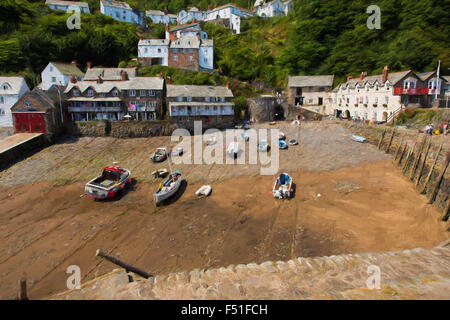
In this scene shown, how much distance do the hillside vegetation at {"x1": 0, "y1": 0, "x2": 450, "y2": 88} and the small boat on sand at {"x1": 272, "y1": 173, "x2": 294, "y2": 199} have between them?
4431cm

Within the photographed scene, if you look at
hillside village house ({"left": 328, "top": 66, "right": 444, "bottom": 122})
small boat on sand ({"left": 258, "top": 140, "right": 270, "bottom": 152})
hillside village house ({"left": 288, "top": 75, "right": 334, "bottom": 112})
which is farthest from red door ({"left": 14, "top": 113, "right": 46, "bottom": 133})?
hillside village house ({"left": 328, "top": 66, "right": 444, "bottom": 122})

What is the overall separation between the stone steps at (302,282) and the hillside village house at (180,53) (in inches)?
2293

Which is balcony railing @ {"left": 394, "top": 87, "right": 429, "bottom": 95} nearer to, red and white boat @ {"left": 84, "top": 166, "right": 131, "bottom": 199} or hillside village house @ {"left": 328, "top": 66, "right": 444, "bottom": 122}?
hillside village house @ {"left": 328, "top": 66, "right": 444, "bottom": 122}

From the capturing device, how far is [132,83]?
43.3 meters

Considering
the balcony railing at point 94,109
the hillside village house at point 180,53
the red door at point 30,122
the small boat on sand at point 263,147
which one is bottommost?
the small boat on sand at point 263,147

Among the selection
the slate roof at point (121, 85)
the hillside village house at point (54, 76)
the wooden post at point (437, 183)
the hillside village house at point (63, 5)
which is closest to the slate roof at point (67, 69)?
the hillside village house at point (54, 76)

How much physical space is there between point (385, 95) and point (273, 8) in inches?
3052

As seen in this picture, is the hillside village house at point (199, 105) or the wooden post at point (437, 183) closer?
the wooden post at point (437, 183)

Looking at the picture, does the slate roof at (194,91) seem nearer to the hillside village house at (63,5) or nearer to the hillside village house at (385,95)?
the hillside village house at (385,95)

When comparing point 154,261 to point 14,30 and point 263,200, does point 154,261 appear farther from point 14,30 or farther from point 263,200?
point 14,30

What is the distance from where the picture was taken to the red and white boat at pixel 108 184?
23.8 metres

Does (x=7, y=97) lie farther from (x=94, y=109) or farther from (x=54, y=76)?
(x=94, y=109)

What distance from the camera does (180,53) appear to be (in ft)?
198
